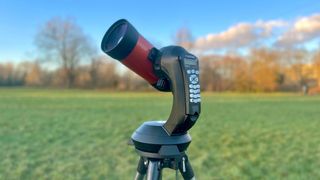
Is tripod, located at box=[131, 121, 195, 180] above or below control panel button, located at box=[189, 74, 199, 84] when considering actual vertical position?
below

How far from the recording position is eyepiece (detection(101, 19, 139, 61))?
103 centimetres

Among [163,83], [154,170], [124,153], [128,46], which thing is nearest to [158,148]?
[154,170]

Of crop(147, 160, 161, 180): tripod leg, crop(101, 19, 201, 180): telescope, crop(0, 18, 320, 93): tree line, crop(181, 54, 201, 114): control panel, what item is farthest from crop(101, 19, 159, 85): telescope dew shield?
crop(0, 18, 320, 93): tree line

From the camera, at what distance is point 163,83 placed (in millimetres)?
1123

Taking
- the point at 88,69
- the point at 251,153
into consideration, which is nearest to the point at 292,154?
the point at 251,153

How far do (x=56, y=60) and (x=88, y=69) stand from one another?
663 centimetres

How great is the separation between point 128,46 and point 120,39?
37mm

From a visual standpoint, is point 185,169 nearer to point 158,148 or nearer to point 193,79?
point 158,148

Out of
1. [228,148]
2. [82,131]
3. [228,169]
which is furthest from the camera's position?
[82,131]

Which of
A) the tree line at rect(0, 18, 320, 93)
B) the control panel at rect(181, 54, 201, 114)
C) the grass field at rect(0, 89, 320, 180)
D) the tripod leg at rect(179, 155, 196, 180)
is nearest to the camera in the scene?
the control panel at rect(181, 54, 201, 114)

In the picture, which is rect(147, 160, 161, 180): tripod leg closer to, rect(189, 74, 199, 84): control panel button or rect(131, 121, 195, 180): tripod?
rect(131, 121, 195, 180): tripod

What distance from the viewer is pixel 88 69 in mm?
46875

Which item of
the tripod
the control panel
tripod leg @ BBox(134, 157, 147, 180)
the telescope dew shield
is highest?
the telescope dew shield

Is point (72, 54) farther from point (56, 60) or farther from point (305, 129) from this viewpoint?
point (305, 129)
